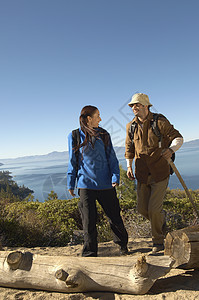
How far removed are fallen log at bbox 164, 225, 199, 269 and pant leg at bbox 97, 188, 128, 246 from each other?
3.46 feet

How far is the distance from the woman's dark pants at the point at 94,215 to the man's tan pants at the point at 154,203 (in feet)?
1.48

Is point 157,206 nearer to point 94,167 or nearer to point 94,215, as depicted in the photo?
point 94,215

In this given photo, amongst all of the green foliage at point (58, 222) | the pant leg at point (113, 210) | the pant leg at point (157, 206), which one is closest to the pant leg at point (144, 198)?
the pant leg at point (157, 206)

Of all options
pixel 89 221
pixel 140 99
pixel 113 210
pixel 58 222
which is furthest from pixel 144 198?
pixel 58 222

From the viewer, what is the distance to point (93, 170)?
3.51 meters

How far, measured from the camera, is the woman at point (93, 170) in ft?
11.4

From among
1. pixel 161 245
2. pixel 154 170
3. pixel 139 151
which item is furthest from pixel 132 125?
pixel 161 245

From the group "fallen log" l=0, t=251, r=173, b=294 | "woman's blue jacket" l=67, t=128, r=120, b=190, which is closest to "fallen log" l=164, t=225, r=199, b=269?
"fallen log" l=0, t=251, r=173, b=294

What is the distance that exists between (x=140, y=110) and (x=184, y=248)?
201cm

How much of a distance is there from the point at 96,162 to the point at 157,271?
1616mm

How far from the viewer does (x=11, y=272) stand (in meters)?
2.82

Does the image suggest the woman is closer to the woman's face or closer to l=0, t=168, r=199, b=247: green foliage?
the woman's face

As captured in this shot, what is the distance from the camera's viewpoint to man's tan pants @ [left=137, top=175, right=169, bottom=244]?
3662 mm

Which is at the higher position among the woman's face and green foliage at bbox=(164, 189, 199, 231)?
the woman's face
